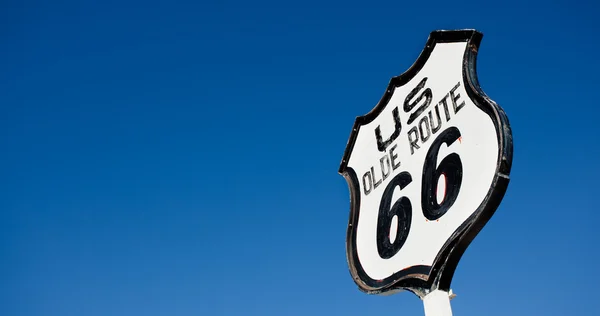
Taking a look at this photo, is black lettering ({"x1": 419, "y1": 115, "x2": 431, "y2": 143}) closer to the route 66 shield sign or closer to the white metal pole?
the route 66 shield sign

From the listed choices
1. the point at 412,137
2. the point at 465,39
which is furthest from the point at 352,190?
the point at 465,39

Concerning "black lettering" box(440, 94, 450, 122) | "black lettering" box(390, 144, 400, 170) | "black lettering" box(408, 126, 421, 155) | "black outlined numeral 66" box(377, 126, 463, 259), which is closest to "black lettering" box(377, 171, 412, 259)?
"black outlined numeral 66" box(377, 126, 463, 259)

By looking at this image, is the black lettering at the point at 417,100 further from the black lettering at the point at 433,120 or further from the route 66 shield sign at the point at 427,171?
the black lettering at the point at 433,120

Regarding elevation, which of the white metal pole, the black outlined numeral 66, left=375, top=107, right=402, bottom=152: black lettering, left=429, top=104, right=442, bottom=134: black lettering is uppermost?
left=375, top=107, right=402, bottom=152: black lettering

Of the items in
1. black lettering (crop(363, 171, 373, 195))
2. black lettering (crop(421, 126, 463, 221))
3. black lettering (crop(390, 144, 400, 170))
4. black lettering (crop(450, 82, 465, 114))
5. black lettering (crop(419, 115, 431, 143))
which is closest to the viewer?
black lettering (crop(421, 126, 463, 221))

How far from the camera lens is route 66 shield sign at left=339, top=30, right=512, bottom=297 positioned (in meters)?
3.68

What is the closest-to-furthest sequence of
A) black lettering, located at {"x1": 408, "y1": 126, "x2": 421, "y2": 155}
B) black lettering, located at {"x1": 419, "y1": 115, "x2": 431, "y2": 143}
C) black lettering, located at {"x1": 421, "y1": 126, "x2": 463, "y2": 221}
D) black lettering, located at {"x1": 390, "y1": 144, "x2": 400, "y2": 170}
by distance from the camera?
black lettering, located at {"x1": 421, "y1": 126, "x2": 463, "y2": 221} < black lettering, located at {"x1": 419, "y1": 115, "x2": 431, "y2": 143} < black lettering, located at {"x1": 408, "y1": 126, "x2": 421, "y2": 155} < black lettering, located at {"x1": 390, "y1": 144, "x2": 400, "y2": 170}

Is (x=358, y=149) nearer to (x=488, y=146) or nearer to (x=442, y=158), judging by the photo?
(x=442, y=158)

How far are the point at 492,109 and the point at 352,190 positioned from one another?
1905 millimetres

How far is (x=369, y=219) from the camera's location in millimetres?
4957

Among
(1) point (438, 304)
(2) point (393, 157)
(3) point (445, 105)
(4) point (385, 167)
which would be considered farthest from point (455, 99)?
(1) point (438, 304)

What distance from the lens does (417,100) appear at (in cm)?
480

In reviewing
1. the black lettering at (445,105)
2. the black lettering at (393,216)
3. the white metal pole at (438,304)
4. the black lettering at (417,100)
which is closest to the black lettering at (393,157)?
the black lettering at (393,216)

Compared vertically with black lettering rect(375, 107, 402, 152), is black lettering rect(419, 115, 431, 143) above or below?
below
